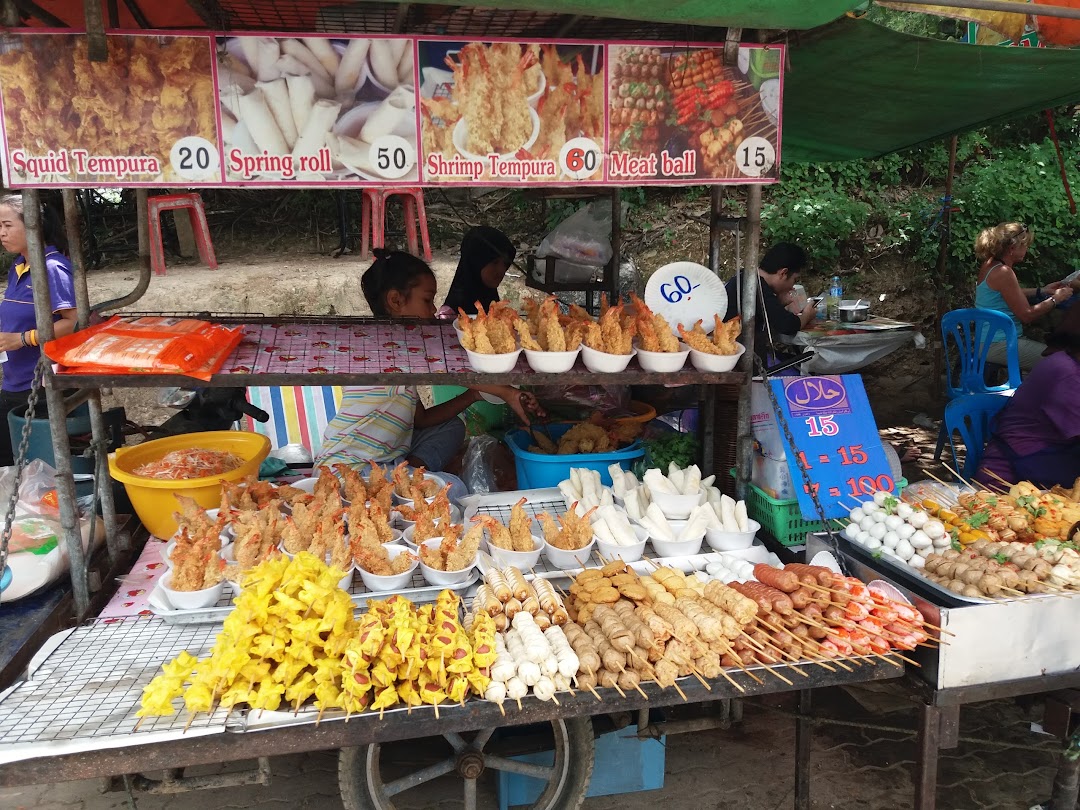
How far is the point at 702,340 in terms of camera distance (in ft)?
11.0

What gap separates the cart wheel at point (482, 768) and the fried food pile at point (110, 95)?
231cm

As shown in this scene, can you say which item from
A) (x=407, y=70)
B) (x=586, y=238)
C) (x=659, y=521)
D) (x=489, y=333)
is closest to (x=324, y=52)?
(x=407, y=70)

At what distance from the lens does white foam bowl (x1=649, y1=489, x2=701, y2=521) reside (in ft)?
11.5

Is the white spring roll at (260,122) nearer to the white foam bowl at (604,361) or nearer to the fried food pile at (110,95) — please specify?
the fried food pile at (110,95)

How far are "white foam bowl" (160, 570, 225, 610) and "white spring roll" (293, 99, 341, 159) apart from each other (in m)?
1.64

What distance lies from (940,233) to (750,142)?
31.7 ft

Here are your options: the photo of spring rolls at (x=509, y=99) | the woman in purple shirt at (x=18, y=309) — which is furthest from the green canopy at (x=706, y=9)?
the woman in purple shirt at (x=18, y=309)

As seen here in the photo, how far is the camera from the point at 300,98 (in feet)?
9.27

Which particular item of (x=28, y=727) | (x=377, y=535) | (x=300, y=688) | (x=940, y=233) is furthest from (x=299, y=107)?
(x=940, y=233)

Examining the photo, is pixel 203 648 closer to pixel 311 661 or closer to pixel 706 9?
pixel 311 661

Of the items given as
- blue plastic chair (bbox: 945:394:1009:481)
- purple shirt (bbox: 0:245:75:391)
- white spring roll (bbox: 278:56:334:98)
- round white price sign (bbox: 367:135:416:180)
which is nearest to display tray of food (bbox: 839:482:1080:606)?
blue plastic chair (bbox: 945:394:1009:481)

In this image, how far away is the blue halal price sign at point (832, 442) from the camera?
3.44 meters

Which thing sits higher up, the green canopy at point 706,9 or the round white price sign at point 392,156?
the green canopy at point 706,9

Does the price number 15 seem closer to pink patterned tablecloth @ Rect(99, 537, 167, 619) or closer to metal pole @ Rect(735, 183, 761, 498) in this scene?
metal pole @ Rect(735, 183, 761, 498)
